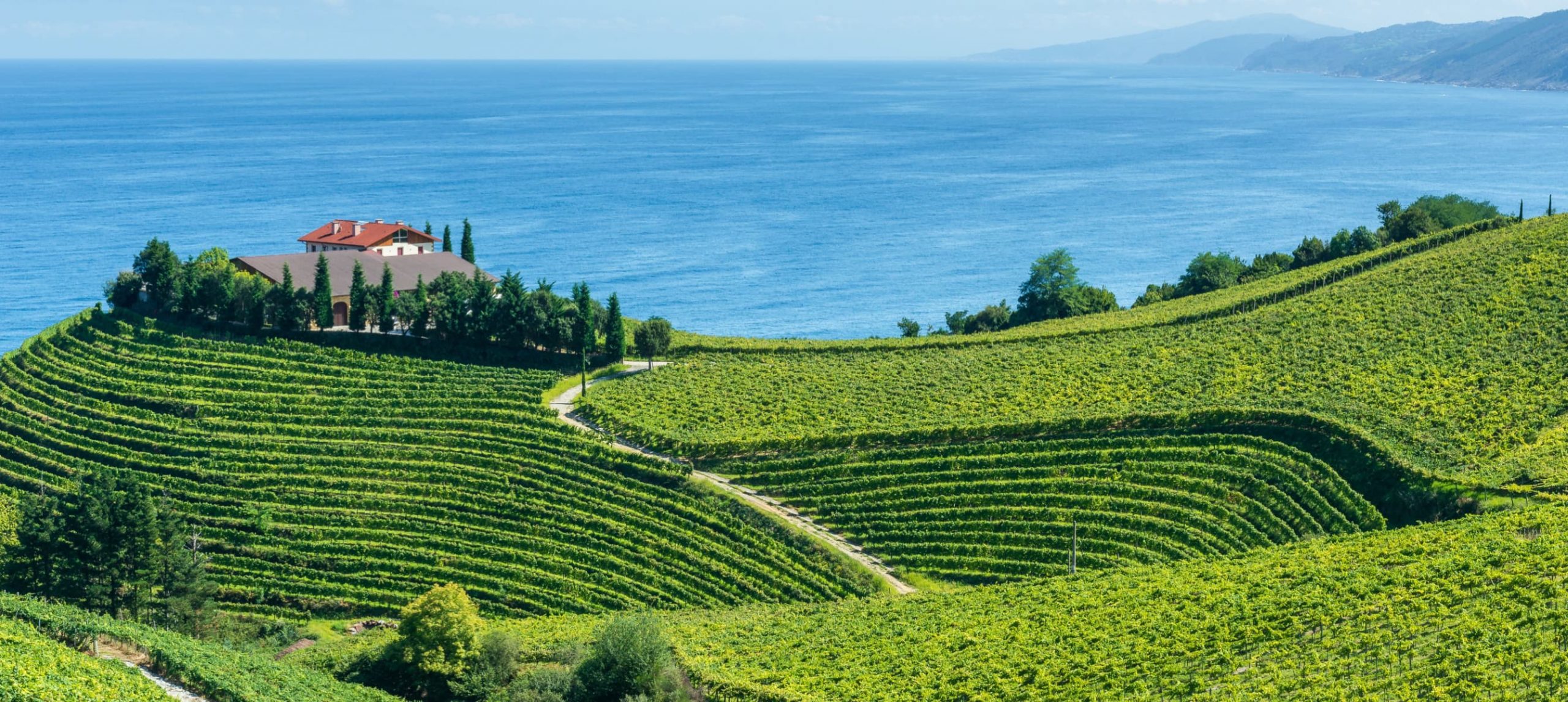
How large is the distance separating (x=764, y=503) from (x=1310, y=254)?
5696 cm

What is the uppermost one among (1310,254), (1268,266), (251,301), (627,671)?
(1310,254)

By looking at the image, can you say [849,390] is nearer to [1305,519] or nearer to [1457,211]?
[1305,519]

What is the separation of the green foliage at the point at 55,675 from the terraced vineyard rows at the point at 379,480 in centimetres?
Result: 1902

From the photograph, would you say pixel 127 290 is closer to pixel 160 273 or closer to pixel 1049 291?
pixel 160 273

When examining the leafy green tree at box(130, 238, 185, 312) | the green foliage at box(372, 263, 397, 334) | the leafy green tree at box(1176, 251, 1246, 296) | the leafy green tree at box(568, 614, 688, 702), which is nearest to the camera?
the leafy green tree at box(568, 614, 688, 702)

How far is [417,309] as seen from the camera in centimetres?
7681

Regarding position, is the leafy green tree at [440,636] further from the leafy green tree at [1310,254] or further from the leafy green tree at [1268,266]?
the leafy green tree at [1310,254]

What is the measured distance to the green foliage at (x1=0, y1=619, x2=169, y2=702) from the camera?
33.4 m

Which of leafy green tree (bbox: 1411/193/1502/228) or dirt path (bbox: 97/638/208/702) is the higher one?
leafy green tree (bbox: 1411/193/1502/228)

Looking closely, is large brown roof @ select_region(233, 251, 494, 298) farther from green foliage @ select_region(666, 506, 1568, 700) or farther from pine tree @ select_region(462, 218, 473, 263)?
green foliage @ select_region(666, 506, 1568, 700)

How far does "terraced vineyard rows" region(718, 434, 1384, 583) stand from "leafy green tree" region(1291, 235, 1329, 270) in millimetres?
42790

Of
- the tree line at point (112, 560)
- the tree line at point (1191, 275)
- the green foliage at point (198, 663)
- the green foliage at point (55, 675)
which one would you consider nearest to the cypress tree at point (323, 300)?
the tree line at point (112, 560)

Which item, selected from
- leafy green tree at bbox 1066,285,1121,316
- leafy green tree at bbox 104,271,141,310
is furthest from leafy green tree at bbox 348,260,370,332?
leafy green tree at bbox 1066,285,1121,316

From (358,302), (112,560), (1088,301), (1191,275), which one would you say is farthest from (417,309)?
(1191,275)
